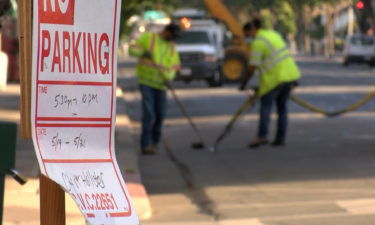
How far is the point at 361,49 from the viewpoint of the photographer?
182ft

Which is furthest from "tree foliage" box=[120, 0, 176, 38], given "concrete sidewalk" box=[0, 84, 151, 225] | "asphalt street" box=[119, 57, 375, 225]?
"concrete sidewalk" box=[0, 84, 151, 225]

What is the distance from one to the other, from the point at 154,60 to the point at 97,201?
9831 mm

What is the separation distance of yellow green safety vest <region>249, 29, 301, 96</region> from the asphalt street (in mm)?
976

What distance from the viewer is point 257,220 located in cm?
932

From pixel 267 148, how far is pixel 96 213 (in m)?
10.7

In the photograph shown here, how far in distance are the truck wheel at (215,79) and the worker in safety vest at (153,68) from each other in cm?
1942

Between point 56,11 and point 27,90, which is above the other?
point 56,11

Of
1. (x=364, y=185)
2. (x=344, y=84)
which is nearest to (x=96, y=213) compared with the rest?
(x=364, y=185)

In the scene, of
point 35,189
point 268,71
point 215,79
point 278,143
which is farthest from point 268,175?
point 215,79

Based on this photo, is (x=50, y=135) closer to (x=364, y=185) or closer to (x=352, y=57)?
(x=364, y=185)

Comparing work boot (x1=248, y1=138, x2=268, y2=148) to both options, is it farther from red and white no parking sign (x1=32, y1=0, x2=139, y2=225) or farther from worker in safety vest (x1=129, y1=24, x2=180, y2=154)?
red and white no parking sign (x1=32, y1=0, x2=139, y2=225)

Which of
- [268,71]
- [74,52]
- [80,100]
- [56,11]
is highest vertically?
[56,11]

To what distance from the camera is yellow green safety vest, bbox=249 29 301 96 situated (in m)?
15.7

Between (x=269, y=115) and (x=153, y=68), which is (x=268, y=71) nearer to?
(x=269, y=115)
